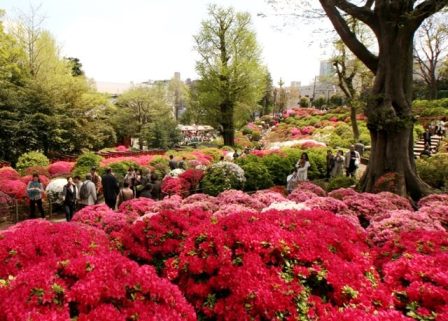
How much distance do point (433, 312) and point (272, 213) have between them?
219 centimetres

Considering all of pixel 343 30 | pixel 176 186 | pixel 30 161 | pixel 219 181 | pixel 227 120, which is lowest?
pixel 30 161

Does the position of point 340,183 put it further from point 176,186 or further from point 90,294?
point 90,294

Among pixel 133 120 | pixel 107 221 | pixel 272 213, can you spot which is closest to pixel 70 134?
pixel 133 120

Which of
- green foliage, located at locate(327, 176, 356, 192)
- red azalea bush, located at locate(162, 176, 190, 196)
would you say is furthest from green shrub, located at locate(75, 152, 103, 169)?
green foliage, located at locate(327, 176, 356, 192)

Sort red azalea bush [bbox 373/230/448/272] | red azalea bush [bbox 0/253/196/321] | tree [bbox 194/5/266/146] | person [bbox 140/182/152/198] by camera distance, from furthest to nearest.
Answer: tree [bbox 194/5/266/146] → person [bbox 140/182/152/198] → red azalea bush [bbox 373/230/448/272] → red azalea bush [bbox 0/253/196/321]

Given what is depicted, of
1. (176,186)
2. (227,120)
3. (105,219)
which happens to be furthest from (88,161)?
(227,120)

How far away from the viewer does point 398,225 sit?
18.0ft

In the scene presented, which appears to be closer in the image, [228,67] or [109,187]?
[109,187]

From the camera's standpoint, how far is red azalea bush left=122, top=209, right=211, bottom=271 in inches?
180

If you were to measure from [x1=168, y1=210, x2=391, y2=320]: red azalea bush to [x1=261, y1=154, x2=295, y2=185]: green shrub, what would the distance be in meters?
A: 10.3

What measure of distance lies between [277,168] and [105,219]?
9.15 metres

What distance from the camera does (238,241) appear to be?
379cm

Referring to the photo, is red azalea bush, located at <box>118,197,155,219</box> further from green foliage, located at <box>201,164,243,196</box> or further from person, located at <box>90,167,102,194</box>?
green foliage, located at <box>201,164,243,196</box>

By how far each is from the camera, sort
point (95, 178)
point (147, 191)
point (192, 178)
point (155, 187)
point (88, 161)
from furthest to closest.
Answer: point (88, 161), point (192, 178), point (95, 178), point (155, 187), point (147, 191)
